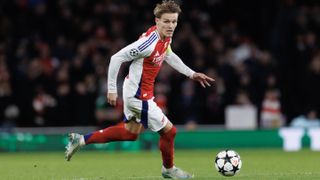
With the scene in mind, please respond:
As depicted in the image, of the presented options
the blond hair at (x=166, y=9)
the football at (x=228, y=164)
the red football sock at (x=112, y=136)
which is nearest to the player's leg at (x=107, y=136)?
the red football sock at (x=112, y=136)

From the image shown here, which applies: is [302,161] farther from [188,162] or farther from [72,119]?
[72,119]

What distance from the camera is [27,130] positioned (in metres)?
17.7

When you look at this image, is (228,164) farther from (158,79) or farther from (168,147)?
(158,79)

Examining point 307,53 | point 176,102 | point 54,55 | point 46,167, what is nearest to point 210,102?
point 176,102

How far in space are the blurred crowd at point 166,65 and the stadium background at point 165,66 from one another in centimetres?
2

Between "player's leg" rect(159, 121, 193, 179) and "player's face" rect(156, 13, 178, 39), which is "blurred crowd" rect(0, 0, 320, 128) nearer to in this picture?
"player's leg" rect(159, 121, 193, 179)

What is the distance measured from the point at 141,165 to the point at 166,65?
5929mm

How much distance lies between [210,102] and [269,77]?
1.34 meters

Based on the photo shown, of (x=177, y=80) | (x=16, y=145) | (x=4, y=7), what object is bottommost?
(x=16, y=145)

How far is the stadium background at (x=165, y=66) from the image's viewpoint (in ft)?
59.4

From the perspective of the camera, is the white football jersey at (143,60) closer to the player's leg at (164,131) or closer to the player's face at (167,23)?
the player's face at (167,23)

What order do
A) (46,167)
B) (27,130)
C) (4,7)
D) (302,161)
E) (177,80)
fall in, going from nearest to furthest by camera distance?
(46,167)
(302,161)
(27,130)
(177,80)
(4,7)

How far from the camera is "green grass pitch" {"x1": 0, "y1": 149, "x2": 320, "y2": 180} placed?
1065 centimetres

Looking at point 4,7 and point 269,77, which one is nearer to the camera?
point 269,77
